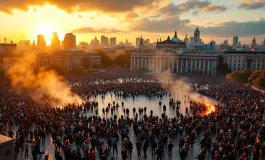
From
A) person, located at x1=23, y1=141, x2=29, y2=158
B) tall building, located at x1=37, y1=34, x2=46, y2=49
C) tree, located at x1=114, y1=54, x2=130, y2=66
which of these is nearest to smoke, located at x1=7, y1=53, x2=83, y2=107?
person, located at x1=23, y1=141, x2=29, y2=158

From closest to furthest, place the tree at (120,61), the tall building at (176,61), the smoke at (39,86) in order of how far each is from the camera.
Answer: the smoke at (39,86)
the tall building at (176,61)
the tree at (120,61)

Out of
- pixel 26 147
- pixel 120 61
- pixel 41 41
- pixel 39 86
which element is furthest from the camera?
pixel 41 41

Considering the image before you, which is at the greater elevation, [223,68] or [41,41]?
[41,41]

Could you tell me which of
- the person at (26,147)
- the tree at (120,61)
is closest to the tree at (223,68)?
the tree at (120,61)

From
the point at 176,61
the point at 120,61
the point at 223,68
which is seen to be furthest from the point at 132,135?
the point at 120,61

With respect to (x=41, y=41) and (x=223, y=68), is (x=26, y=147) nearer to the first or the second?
(x=223, y=68)

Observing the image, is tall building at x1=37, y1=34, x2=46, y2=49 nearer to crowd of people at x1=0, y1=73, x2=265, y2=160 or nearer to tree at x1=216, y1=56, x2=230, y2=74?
tree at x1=216, y1=56, x2=230, y2=74

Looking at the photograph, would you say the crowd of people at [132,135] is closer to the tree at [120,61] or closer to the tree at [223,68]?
the tree at [223,68]

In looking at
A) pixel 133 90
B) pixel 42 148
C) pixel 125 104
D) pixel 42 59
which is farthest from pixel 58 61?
pixel 42 148
